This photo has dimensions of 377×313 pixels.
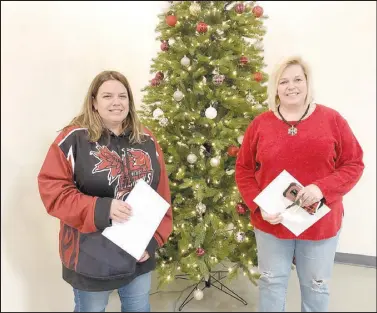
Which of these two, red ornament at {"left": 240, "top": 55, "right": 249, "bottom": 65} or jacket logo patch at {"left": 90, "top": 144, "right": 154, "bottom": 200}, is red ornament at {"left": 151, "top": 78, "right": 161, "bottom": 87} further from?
jacket logo patch at {"left": 90, "top": 144, "right": 154, "bottom": 200}

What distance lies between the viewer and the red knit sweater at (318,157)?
1597 mm

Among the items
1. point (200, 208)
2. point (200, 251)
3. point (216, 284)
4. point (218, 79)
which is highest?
point (218, 79)

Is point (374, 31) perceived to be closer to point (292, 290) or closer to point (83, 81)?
point (292, 290)

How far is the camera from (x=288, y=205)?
1656mm

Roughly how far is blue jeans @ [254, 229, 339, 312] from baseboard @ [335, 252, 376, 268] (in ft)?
5.91

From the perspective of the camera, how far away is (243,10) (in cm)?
249

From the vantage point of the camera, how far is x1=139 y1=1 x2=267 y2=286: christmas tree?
2.46 meters

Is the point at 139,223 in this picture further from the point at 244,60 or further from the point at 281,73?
the point at 244,60

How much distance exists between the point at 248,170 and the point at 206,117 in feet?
2.47

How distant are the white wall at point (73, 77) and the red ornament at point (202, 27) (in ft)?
2.32

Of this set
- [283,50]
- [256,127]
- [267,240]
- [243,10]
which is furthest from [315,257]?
[283,50]

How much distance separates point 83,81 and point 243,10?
123 centimetres

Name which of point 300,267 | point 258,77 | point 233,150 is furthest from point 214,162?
point 300,267

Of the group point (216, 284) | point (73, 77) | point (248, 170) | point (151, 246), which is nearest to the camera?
point (151, 246)
